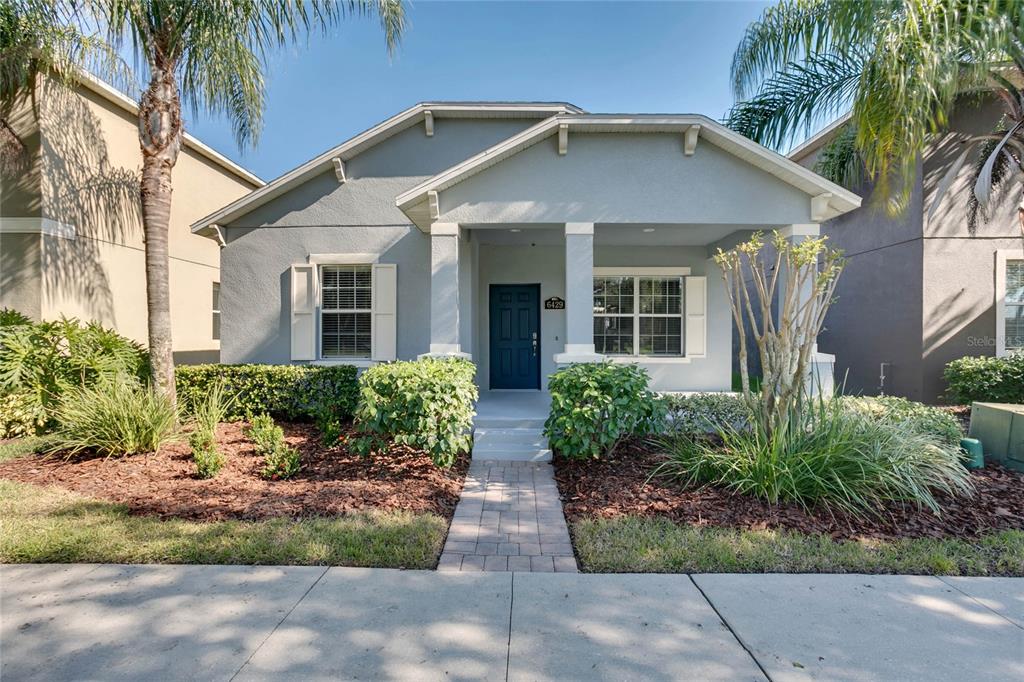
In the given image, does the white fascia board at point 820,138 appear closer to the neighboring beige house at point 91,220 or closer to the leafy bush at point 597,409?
the leafy bush at point 597,409

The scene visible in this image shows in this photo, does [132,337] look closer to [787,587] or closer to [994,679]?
[787,587]

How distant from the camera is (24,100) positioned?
8.65 meters

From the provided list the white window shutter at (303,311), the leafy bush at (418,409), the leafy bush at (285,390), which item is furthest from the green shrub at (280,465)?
the white window shutter at (303,311)

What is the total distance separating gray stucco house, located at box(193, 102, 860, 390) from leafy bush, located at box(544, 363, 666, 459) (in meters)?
2.35

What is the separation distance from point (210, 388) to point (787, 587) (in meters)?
8.41

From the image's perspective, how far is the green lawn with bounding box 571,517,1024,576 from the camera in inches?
141

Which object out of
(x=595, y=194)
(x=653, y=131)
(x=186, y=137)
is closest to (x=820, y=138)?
(x=653, y=131)

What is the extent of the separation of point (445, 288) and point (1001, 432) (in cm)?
724

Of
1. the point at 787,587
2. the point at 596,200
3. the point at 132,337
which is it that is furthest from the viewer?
the point at 132,337

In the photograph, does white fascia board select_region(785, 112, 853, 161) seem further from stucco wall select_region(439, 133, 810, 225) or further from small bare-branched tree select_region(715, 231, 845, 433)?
small bare-branched tree select_region(715, 231, 845, 433)

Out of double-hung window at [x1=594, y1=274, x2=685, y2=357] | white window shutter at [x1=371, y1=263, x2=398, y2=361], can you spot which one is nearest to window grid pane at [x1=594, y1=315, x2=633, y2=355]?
double-hung window at [x1=594, y1=274, x2=685, y2=357]

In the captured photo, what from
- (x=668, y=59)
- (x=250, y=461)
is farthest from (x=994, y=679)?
(x=668, y=59)

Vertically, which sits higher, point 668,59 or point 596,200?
point 668,59

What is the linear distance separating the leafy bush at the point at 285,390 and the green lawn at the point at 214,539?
3.55 meters
